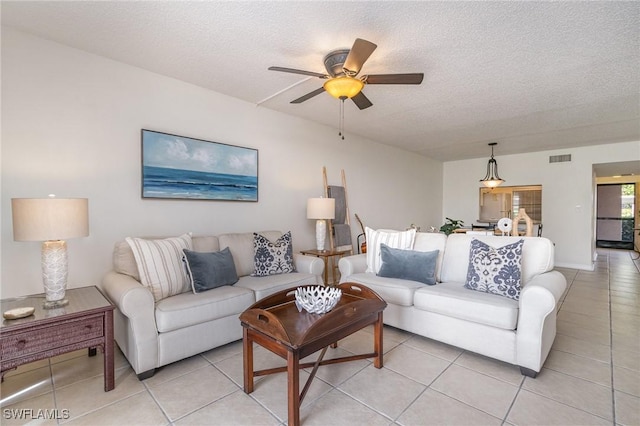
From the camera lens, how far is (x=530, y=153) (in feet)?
22.2

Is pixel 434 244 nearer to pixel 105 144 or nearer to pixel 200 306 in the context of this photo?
pixel 200 306

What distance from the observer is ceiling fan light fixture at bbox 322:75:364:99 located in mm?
2280

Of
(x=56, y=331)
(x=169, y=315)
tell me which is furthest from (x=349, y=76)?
(x=56, y=331)

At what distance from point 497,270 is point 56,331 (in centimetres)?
316

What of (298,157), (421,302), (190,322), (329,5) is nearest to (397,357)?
(421,302)

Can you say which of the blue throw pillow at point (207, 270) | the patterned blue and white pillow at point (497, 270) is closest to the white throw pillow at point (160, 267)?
the blue throw pillow at point (207, 270)

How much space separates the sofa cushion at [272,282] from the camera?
8.79ft

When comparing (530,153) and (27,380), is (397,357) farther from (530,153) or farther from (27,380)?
(530,153)

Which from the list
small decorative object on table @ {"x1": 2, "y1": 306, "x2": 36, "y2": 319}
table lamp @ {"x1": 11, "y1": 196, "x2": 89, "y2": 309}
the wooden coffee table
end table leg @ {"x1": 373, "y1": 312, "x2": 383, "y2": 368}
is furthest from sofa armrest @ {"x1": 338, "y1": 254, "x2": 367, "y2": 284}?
small decorative object on table @ {"x1": 2, "y1": 306, "x2": 36, "y2": 319}

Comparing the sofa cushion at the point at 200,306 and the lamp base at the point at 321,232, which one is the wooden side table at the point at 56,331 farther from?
the lamp base at the point at 321,232

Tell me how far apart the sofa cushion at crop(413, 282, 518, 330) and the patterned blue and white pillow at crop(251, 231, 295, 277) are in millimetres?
1356

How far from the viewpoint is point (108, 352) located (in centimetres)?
196

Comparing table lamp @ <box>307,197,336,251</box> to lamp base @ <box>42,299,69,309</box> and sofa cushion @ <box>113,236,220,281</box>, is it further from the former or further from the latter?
lamp base @ <box>42,299,69,309</box>

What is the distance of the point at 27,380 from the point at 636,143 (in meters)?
9.11
